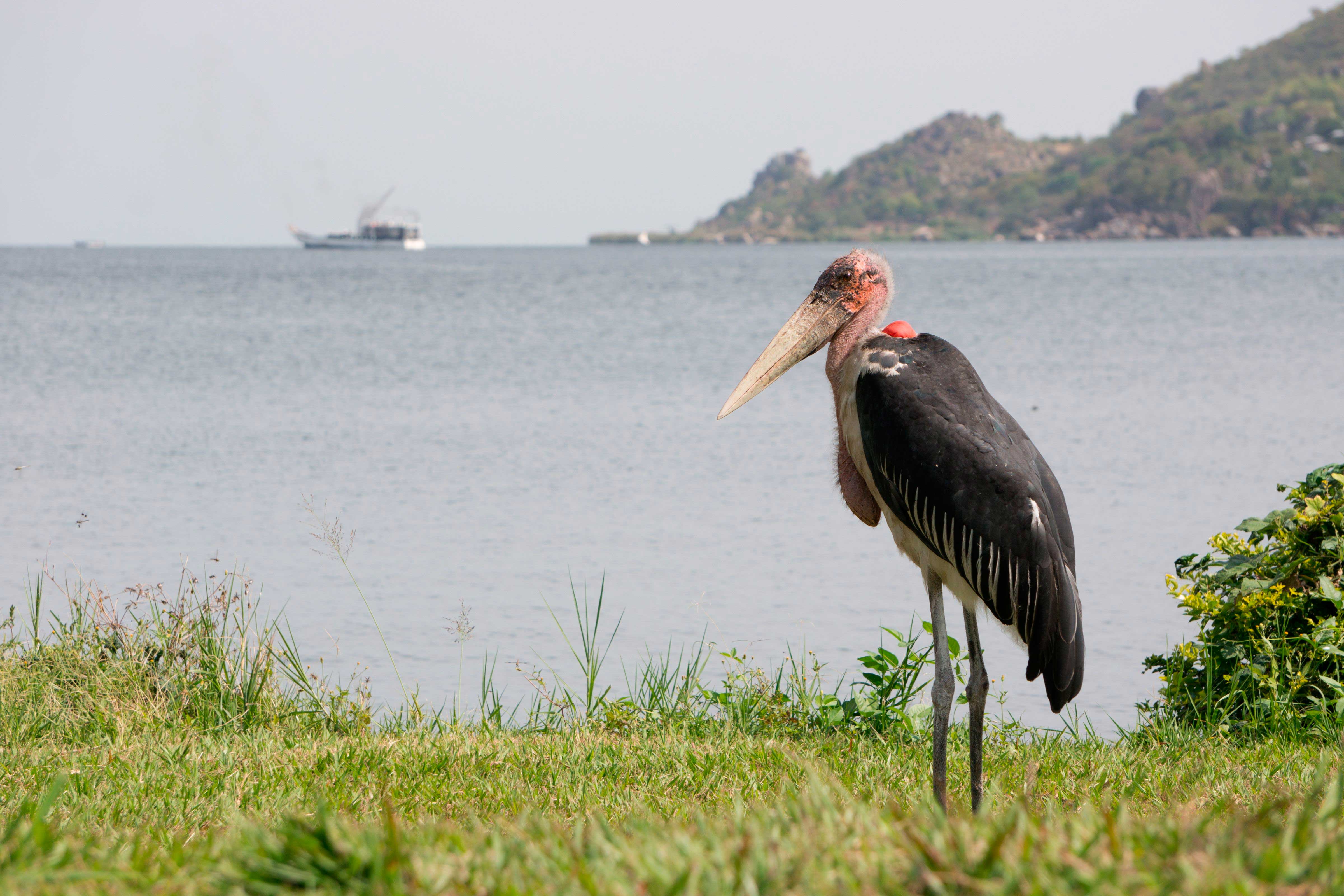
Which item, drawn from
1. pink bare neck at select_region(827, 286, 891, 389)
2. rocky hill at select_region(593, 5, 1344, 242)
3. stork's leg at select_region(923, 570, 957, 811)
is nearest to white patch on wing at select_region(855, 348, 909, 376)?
pink bare neck at select_region(827, 286, 891, 389)

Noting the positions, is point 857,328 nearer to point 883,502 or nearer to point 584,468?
point 883,502

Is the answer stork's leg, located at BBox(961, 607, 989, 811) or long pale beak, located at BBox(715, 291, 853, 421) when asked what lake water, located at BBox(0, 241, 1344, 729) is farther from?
long pale beak, located at BBox(715, 291, 853, 421)

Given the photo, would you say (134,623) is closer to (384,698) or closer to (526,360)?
(384,698)

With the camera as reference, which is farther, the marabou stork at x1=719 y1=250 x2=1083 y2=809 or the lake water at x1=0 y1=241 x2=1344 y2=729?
the lake water at x1=0 y1=241 x2=1344 y2=729

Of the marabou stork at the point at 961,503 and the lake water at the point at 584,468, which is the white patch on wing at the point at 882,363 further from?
the lake water at the point at 584,468

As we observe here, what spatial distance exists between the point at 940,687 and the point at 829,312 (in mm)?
1446

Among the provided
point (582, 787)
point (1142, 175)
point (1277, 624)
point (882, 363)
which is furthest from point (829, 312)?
point (1142, 175)

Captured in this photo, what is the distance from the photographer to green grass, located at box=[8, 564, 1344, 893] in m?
2.09

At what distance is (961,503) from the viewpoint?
13.7 feet

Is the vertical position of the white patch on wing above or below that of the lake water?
above

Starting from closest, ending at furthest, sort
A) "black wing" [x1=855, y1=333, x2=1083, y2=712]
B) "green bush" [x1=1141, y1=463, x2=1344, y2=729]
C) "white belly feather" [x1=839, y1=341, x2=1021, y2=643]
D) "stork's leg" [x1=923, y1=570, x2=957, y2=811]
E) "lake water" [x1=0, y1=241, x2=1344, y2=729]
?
"black wing" [x1=855, y1=333, x2=1083, y2=712], "stork's leg" [x1=923, y1=570, x2=957, y2=811], "white belly feather" [x1=839, y1=341, x2=1021, y2=643], "green bush" [x1=1141, y1=463, x2=1344, y2=729], "lake water" [x1=0, y1=241, x2=1344, y2=729]

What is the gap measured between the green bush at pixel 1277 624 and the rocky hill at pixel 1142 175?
146m

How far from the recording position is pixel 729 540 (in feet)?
37.6

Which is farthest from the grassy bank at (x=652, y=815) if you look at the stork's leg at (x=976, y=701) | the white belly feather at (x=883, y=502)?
the white belly feather at (x=883, y=502)
